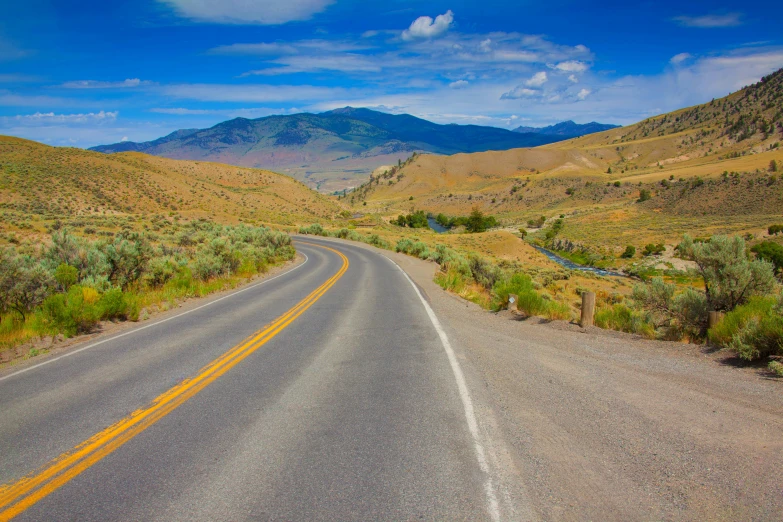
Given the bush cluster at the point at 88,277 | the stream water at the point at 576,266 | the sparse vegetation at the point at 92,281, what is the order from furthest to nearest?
the stream water at the point at 576,266 < the bush cluster at the point at 88,277 < the sparse vegetation at the point at 92,281

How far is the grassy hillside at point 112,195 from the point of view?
4419 centimetres

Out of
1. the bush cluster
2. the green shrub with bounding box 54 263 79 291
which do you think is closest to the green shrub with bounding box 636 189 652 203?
the bush cluster

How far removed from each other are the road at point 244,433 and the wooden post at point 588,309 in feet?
11.8

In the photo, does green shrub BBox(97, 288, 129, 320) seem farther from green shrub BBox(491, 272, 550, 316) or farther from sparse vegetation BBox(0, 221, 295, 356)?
green shrub BBox(491, 272, 550, 316)

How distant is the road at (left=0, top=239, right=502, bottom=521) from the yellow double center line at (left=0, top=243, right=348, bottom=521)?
0.02 m

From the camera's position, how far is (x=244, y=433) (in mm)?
4824

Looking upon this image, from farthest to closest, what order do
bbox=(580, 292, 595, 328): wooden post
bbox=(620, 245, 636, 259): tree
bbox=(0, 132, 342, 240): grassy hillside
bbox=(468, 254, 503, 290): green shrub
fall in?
1. bbox=(620, 245, 636, 259): tree
2. bbox=(0, 132, 342, 240): grassy hillside
3. bbox=(468, 254, 503, 290): green shrub
4. bbox=(580, 292, 595, 328): wooden post

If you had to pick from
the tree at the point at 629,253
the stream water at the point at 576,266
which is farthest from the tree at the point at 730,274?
the tree at the point at 629,253

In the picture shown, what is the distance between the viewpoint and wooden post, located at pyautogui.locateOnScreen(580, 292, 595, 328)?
9883 millimetres

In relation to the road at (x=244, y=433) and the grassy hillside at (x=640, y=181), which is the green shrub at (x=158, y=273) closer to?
the road at (x=244, y=433)

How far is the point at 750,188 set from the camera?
2724 inches

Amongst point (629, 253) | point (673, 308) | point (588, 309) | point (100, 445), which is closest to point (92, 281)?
point (100, 445)

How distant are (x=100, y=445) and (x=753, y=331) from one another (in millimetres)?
8580

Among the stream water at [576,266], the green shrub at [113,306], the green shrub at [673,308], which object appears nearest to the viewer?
the green shrub at [673,308]
